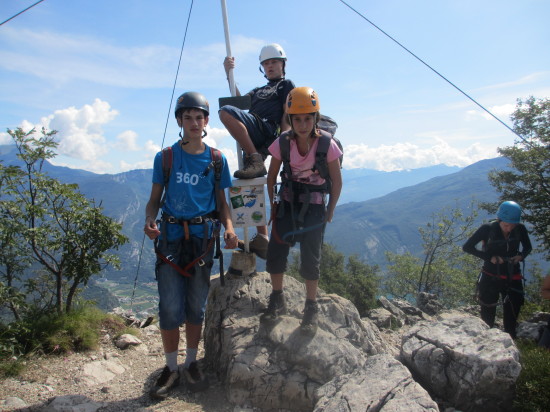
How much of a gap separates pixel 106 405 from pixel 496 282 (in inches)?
261

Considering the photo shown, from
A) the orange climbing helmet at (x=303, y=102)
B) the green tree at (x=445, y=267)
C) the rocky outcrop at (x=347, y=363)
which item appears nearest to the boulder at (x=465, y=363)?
the rocky outcrop at (x=347, y=363)

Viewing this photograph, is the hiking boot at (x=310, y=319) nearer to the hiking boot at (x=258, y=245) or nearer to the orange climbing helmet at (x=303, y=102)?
the hiking boot at (x=258, y=245)

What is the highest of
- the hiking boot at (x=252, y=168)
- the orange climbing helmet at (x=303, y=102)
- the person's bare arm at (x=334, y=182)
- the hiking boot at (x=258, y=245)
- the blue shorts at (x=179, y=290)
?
the orange climbing helmet at (x=303, y=102)

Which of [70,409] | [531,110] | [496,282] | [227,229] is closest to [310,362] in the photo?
[227,229]

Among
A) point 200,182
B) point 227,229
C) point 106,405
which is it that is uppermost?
point 200,182

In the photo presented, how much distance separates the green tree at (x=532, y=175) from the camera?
68.2 feet

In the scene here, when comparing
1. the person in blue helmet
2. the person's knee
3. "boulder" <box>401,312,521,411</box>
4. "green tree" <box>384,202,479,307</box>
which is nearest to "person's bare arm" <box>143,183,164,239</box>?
the person's knee

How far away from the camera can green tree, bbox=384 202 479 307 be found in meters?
33.1

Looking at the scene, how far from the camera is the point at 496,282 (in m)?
6.55

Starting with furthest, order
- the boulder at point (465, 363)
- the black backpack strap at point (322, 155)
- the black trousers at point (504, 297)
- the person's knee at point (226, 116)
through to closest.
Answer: the black trousers at point (504, 297)
the person's knee at point (226, 116)
the black backpack strap at point (322, 155)
the boulder at point (465, 363)

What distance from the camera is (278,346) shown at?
445 centimetres

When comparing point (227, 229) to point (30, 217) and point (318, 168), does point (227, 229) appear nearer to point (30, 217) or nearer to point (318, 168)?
point (318, 168)

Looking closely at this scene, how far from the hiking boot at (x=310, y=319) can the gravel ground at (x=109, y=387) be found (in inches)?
48.5

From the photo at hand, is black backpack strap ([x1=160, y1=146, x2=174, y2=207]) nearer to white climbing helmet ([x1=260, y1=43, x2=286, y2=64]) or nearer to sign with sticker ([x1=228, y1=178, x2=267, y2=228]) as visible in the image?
sign with sticker ([x1=228, y1=178, x2=267, y2=228])
